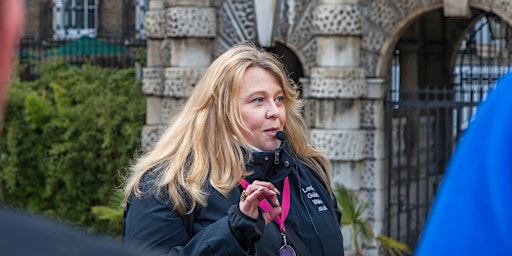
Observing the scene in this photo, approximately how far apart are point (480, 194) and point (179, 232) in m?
2.66

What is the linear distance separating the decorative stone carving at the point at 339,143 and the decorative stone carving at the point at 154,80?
68.3 inches

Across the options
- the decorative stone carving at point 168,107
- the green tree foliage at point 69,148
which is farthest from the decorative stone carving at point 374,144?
the green tree foliage at point 69,148

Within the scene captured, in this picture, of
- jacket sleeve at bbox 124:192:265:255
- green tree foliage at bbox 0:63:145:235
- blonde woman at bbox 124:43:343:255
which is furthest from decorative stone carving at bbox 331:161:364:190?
jacket sleeve at bbox 124:192:265:255

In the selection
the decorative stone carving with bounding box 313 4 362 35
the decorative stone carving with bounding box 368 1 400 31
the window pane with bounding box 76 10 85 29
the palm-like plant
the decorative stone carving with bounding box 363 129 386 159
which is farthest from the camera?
the window pane with bounding box 76 10 85 29

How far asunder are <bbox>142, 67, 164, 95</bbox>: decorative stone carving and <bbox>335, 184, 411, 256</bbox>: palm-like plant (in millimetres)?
2216

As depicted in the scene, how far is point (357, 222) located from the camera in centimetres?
1005

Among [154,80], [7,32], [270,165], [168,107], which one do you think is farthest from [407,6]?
[7,32]

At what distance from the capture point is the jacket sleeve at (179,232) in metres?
4.10

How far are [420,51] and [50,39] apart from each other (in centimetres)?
679

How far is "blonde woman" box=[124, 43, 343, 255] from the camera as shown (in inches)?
164

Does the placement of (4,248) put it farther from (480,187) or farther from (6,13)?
(480,187)

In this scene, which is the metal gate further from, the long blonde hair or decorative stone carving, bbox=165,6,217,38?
the long blonde hair

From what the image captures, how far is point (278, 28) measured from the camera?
11.2 m

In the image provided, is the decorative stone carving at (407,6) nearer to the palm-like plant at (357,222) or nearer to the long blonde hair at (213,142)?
the palm-like plant at (357,222)
